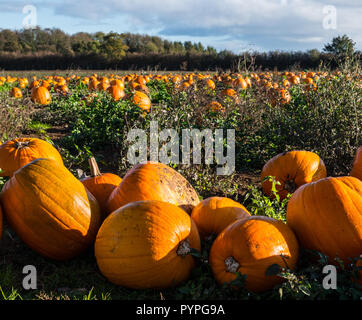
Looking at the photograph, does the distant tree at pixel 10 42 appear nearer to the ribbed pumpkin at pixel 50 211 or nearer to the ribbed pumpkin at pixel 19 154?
the ribbed pumpkin at pixel 19 154

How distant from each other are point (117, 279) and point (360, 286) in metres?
1.57

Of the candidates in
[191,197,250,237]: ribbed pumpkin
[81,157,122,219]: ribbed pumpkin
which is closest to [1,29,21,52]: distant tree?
[81,157,122,219]: ribbed pumpkin

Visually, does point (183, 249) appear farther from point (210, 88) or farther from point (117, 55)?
point (117, 55)

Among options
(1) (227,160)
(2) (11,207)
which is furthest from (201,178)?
(2) (11,207)

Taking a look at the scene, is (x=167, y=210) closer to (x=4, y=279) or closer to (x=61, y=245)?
(x=61, y=245)

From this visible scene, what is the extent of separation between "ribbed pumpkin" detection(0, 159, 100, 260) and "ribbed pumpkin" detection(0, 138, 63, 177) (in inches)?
50.4

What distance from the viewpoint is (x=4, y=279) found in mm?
2670

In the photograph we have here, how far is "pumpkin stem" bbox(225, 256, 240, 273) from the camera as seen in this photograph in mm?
2453

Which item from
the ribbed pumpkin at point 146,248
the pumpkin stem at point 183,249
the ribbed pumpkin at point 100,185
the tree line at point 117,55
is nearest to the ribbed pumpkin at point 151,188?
the ribbed pumpkin at point 100,185

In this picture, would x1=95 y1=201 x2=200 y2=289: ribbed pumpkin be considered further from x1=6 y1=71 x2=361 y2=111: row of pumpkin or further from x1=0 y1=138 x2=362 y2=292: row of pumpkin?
x1=6 y1=71 x2=361 y2=111: row of pumpkin

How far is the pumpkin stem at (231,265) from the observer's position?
8.05ft

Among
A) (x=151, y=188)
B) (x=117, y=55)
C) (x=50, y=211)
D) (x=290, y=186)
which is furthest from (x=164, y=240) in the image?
(x=117, y=55)

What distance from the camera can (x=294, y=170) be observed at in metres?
4.37

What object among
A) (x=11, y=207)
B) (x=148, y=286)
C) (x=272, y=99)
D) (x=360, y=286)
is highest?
(x=272, y=99)
